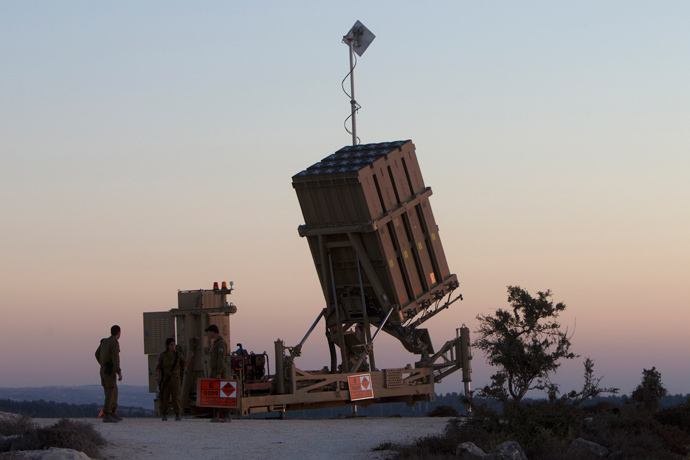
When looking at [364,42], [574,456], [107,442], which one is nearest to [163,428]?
[107,442]

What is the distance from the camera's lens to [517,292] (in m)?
22.0

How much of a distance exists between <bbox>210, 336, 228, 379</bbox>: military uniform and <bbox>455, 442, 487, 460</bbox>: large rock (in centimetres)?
603

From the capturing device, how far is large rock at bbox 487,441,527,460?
1320 cm

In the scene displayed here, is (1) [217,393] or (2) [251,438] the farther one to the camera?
(1) [217,393]

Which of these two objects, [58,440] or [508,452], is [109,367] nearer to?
[58,440]

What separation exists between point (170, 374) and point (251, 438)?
10.6 ft

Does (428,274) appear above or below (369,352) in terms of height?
above

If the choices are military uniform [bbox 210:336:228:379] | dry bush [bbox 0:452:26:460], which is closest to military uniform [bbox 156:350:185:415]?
military uniform [bbox 210:336:228:379]

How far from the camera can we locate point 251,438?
15617mm

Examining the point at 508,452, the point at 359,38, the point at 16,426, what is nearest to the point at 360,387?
the point at 508,452

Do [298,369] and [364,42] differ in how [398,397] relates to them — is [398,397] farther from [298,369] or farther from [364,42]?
[364,42]

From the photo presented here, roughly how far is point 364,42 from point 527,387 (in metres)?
9.99

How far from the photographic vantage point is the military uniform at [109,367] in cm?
1695

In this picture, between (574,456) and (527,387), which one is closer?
(574,456)
